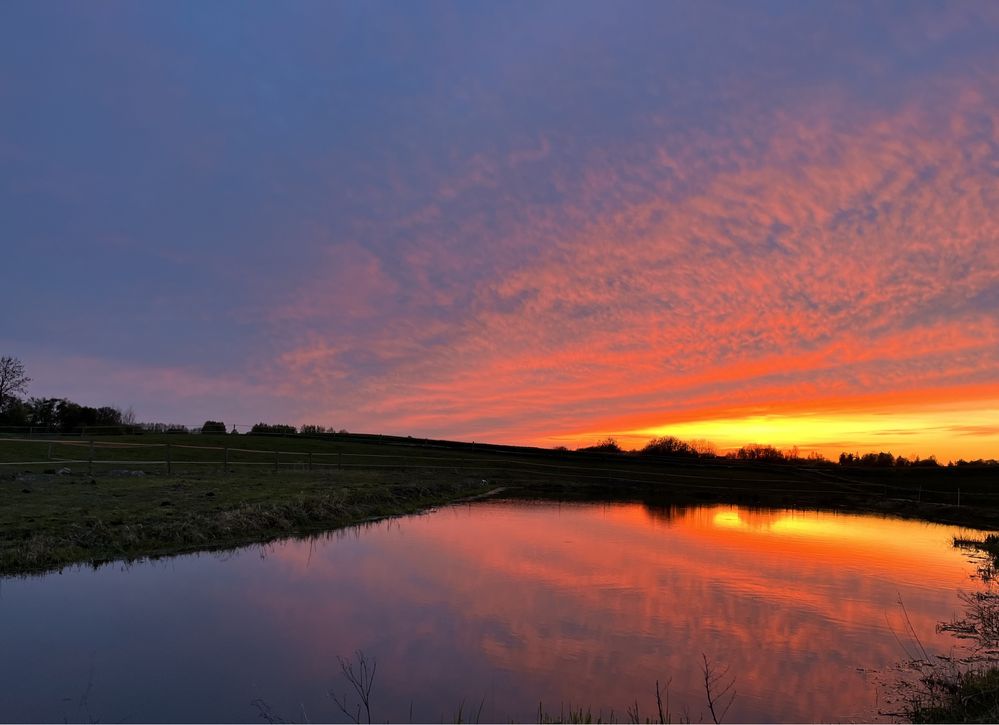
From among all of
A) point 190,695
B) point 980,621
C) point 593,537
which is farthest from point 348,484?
point 980,621

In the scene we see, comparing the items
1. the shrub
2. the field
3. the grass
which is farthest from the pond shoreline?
the shrub

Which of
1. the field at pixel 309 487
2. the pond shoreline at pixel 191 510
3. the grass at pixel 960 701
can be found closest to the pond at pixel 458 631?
the grass at pixel 960 701

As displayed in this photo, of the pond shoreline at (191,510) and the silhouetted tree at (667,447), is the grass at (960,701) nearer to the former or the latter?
the pond shoreline at (191,510)

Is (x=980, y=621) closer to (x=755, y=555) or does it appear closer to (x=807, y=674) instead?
(x=807, y=674)

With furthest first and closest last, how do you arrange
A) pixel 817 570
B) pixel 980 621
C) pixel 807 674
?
pixel 817 570
pixel 980 621
pixel 807 674

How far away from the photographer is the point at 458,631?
13.0 m

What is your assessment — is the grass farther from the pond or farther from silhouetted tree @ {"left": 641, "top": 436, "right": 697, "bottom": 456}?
silhouetted tree @ {"left": 641, "top": 436, "right": 697, "bottom": 456}

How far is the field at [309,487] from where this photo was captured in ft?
64.6

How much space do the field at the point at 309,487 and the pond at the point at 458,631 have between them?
246 cm

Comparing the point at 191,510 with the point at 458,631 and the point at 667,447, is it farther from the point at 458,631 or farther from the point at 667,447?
the point at 667,447

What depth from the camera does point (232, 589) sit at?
15430 mm

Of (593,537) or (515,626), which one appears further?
(593,537)

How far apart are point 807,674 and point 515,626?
5984 mm

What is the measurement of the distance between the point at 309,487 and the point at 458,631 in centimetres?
2500
